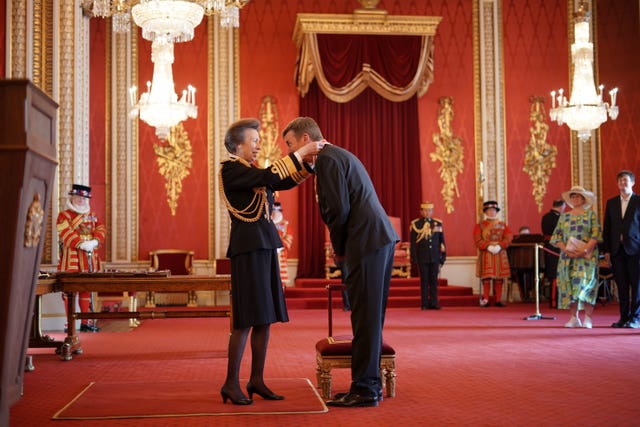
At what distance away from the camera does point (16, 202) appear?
221 centimetres

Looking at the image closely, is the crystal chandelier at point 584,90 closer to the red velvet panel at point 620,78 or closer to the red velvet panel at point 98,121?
the red velvet panel at point 620,78

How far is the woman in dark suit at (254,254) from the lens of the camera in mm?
3961

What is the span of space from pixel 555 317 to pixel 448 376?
4.92 meters

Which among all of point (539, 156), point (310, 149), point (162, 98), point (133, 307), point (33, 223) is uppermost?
point (162, 98)

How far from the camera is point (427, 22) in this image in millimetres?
12016

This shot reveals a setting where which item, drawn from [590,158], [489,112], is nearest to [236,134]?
[489,112]

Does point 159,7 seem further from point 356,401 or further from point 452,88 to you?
point 452,88

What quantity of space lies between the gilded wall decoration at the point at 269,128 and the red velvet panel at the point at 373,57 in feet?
4.03

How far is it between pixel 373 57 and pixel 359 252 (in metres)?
8.72

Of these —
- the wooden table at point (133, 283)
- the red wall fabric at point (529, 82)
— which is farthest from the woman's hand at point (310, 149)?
the red wall fabric at point (529, 82)

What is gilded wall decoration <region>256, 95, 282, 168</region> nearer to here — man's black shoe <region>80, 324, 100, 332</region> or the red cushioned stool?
man's black shoe <region>80, 324, 100, 332</region>

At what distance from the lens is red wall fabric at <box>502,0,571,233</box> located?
43.1ft

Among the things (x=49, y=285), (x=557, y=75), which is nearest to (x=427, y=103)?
(x=557, y=75)

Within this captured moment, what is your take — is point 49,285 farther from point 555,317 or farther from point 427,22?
point 427,22
